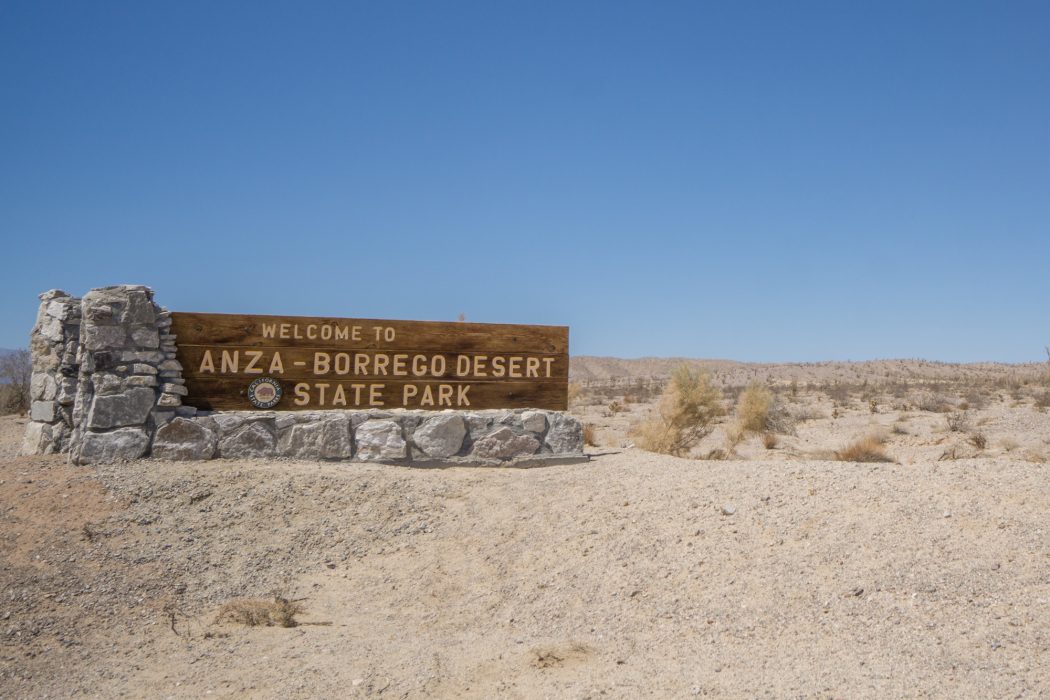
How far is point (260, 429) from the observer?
32.3 feet

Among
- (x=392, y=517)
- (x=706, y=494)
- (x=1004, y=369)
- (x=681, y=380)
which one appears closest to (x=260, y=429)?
(x=392, y=517)

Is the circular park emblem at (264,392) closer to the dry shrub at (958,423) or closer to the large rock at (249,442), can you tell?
the large rock at (249,442)

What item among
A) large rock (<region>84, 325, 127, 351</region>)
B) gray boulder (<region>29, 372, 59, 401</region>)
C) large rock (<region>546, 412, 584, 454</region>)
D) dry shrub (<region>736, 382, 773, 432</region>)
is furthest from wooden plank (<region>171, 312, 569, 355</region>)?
dry shrub (<region>736, 382, 773, 432</region>)

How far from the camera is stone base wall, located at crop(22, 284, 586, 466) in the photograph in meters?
9.30

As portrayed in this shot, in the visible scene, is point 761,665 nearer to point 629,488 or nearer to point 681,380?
point 629,488

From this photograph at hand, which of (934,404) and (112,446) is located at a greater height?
(934,404)

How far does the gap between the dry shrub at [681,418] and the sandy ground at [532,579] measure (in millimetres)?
5587

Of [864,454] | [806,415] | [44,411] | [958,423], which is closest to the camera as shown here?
[44,411]

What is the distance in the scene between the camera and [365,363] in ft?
34.3

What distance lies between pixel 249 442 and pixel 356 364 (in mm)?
1640

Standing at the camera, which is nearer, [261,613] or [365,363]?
[261,613]

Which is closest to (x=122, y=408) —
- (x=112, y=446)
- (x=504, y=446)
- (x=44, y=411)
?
(x=112, y=446)

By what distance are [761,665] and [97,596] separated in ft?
18.4

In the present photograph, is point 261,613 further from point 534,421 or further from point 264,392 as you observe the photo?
point 534,421
